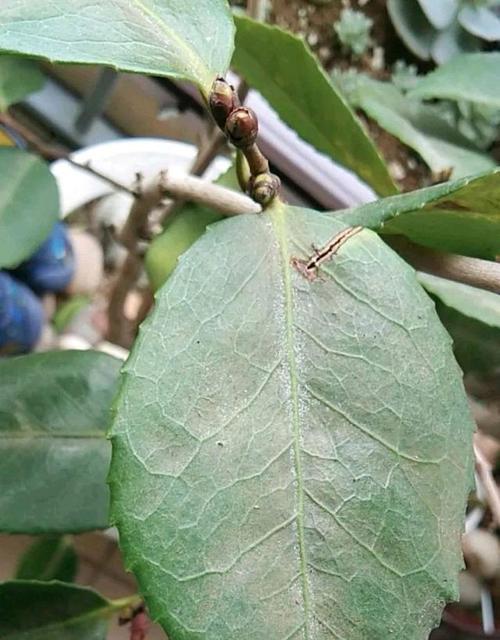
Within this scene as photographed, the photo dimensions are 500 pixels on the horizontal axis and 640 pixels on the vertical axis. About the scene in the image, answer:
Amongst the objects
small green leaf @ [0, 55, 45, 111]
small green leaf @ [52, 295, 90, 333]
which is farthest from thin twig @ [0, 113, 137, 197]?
small green leaf @ [52, 295, 90, 333]

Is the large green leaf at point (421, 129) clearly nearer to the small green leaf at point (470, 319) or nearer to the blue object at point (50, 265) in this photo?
the small green leaf at point (470, 319)

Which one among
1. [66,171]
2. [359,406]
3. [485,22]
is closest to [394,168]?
[485,22]

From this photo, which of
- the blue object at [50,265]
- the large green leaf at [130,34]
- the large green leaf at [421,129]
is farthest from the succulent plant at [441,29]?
the large green leaf at [130,34]

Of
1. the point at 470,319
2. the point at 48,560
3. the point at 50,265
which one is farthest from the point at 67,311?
the point at 470,319

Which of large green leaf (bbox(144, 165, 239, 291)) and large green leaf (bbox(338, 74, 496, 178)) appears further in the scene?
large green leaf (bbox(338, 74, 496, 178))

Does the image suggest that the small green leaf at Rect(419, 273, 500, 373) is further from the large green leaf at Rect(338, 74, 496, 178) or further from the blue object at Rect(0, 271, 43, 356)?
the blue object at Rect(0, 271, 43, 356)

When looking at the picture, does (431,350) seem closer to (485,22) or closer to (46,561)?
(46,561)
